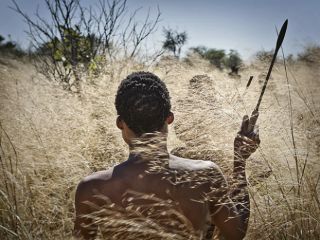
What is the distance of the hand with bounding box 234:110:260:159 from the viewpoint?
1.66m

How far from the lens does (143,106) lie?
1.53 meters

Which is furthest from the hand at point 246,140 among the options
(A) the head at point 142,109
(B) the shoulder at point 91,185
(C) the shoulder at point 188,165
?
(B) the shoulder at point 91,185

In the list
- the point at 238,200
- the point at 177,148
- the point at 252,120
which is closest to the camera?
the point at 238,200

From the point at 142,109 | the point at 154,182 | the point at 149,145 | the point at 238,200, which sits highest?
the point at 142,109

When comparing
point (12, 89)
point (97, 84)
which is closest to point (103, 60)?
point (97, 84)

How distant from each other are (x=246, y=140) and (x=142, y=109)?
0.52m

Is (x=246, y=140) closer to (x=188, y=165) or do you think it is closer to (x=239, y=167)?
(x=239, y=167)

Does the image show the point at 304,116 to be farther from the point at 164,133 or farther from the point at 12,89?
the point at 12,89

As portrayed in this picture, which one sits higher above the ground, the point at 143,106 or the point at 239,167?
the point at 143,106

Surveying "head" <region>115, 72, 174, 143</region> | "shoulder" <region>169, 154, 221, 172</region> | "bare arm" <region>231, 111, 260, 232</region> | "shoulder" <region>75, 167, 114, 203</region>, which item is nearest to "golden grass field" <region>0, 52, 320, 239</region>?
"bare arm" <region>231, 111, 260, 232</region>

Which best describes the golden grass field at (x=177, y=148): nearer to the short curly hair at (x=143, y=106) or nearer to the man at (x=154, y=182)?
the man at (x=154, y=182)

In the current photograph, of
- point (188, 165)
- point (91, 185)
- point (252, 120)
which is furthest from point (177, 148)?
point (91, 185)

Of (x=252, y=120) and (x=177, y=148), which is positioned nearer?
(x=252, y=120)

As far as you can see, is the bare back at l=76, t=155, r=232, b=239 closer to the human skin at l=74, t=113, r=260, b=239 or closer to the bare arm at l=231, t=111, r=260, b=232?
the human skin at l=74, t=113, r=260, b=239
